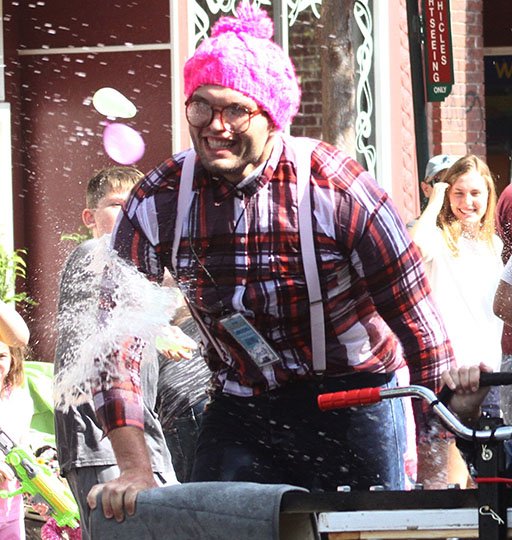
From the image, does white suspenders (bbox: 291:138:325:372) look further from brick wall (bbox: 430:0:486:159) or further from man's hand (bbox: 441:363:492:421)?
brick wall (bbox: 430:0:486:159)

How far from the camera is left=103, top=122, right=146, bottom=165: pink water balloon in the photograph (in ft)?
42.1

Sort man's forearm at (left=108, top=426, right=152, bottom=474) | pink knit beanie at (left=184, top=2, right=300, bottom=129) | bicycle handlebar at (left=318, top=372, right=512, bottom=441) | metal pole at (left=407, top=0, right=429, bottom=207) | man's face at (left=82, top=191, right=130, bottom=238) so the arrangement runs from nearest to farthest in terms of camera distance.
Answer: bicycle handlebar at (left=318, top=372, right=512, bottom=441) < man's forearm at (left=108, top=426, right=152, bottom=474) < pink knit beanie at (left=184, top=2, right=300, bottom=129) < man's face at (left=82, top=191, right=130, bottom=238) < metal pole at (left=407, top=0, right=429, bottom=207)

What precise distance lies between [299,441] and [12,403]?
333 centimetres

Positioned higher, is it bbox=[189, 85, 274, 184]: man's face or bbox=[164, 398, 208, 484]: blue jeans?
bbox=[189, 85, 274, 184]: man's face

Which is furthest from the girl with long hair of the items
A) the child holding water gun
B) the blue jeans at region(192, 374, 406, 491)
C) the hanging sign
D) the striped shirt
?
the hanging sign

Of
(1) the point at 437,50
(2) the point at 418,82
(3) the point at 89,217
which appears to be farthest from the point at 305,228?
(1) the point at 437,50

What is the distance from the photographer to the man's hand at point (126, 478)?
3.28 metres

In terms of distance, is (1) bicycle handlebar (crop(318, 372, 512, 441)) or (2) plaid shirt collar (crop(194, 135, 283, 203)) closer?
(1) bicycle handlebar (crop(318, 372, 512, 441))

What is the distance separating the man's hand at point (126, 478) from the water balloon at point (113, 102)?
9.07 m

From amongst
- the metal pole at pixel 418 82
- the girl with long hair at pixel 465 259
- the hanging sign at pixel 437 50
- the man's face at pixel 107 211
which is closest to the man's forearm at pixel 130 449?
the man's face at pixel 107 211

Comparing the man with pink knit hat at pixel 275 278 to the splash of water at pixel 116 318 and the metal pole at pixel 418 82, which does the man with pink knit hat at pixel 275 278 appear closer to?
the splash of water at pixel 116 318

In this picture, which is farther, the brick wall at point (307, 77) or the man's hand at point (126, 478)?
the brick wall at point (307, 77)

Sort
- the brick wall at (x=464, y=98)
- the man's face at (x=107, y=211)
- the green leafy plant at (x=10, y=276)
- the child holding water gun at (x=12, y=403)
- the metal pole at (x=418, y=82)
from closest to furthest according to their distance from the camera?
the man's face at (x=107, y=211), the child holding water gun at (x=12, y=403), the metal pole at (x=418, y=82), the green leafy plant at (x=10, y=276), the brick wall at (x=464, y=98)

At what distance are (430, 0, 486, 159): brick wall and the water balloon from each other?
3154 mm
